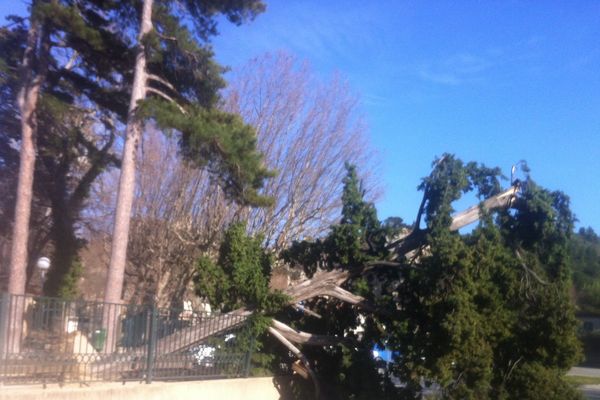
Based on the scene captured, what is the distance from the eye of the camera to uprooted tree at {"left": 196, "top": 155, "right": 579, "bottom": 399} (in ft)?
46.5

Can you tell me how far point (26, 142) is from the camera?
16906mm

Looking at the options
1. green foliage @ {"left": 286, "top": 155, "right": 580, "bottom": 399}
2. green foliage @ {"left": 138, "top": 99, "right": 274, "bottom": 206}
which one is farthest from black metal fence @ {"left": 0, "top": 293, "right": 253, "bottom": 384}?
green foliage @ {"left": 138, "top": 99, "right": 274, "bottom": 206}

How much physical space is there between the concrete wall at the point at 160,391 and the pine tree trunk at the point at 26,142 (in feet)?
19.0

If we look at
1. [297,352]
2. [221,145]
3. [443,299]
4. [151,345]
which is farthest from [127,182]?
[443,299]

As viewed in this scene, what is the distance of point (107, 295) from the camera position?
1583 centimetres

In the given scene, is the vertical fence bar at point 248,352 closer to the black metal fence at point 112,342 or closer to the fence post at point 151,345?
the black metal fence at point 112,342

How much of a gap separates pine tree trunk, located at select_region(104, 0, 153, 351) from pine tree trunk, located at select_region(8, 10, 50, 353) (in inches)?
91.6

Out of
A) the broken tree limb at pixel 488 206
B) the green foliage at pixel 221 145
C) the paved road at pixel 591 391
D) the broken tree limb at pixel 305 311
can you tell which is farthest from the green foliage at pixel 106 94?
the paved road at pixel 591 391

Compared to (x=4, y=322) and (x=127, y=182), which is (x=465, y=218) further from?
(x=4, y=322)

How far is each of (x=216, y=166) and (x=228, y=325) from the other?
3.76 m

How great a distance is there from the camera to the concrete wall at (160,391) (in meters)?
10.4

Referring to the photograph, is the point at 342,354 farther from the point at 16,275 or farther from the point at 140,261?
the point at 140,261

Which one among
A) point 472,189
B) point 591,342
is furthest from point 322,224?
point 591,342

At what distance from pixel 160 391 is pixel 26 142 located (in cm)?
789
